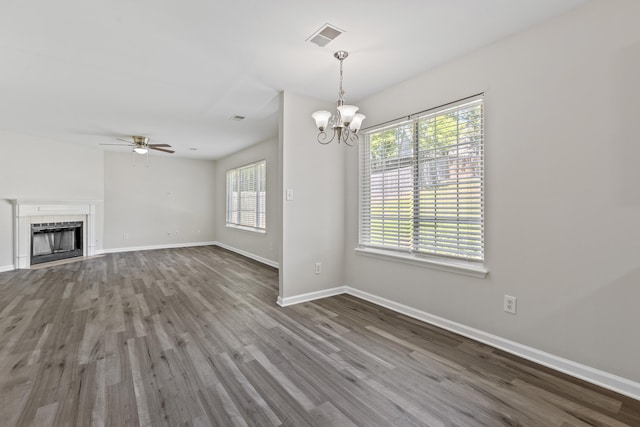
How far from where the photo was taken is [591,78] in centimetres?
196

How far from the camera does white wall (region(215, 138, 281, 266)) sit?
5.75 metres

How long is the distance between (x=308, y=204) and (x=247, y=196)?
374 centimetres

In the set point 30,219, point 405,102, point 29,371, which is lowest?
point 29,371

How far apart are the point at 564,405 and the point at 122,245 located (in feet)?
28.5

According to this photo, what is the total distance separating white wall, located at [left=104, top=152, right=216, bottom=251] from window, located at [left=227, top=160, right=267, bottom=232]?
3.63 feet

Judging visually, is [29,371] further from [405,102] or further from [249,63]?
[405,102]

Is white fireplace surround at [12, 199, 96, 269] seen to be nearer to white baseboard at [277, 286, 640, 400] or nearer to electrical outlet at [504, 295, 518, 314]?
white baseboard at [277, 286, 640, 400]

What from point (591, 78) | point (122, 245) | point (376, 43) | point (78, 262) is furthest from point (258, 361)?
point (122, 245)

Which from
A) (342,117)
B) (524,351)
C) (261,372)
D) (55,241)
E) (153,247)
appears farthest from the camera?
(153,247)

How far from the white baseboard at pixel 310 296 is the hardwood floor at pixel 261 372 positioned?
5.4 inches

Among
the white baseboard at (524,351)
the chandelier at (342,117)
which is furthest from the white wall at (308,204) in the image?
the chandelier at (342,117)

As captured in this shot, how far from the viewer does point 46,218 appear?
593 cm

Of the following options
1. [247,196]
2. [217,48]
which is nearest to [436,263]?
[217,48]

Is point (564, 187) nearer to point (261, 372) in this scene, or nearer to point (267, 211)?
point (261, 372)
